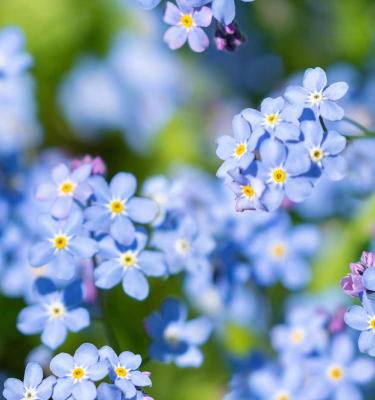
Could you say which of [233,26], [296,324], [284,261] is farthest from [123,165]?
[233,26]

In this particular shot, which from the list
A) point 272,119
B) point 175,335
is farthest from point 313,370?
point 272,119

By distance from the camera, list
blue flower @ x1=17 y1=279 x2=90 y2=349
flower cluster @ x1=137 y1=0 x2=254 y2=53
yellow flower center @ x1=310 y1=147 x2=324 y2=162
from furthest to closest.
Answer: blue flower @ x1=17 y1=279 x2=90 y2=349, flower cluster @ x1=137 y1=0 x2=254 y2=53, yellow flower center @ x1=310 y1=147 x2=324 y2=162

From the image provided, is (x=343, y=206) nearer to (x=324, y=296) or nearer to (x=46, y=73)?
(x=324, y=296)

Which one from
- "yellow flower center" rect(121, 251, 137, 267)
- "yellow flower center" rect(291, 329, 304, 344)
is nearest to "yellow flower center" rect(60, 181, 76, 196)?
"yellow flower center" rect(121, 251, 137, 267)

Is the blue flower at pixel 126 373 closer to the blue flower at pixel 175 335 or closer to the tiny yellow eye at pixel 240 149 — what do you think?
the blue flower at pixel 175 335

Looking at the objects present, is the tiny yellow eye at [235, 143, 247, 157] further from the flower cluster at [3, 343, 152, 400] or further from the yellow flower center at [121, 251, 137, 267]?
the flower cluster at [3, 343, 152, 400]

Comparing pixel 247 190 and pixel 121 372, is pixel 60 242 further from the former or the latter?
pixel 247 190
